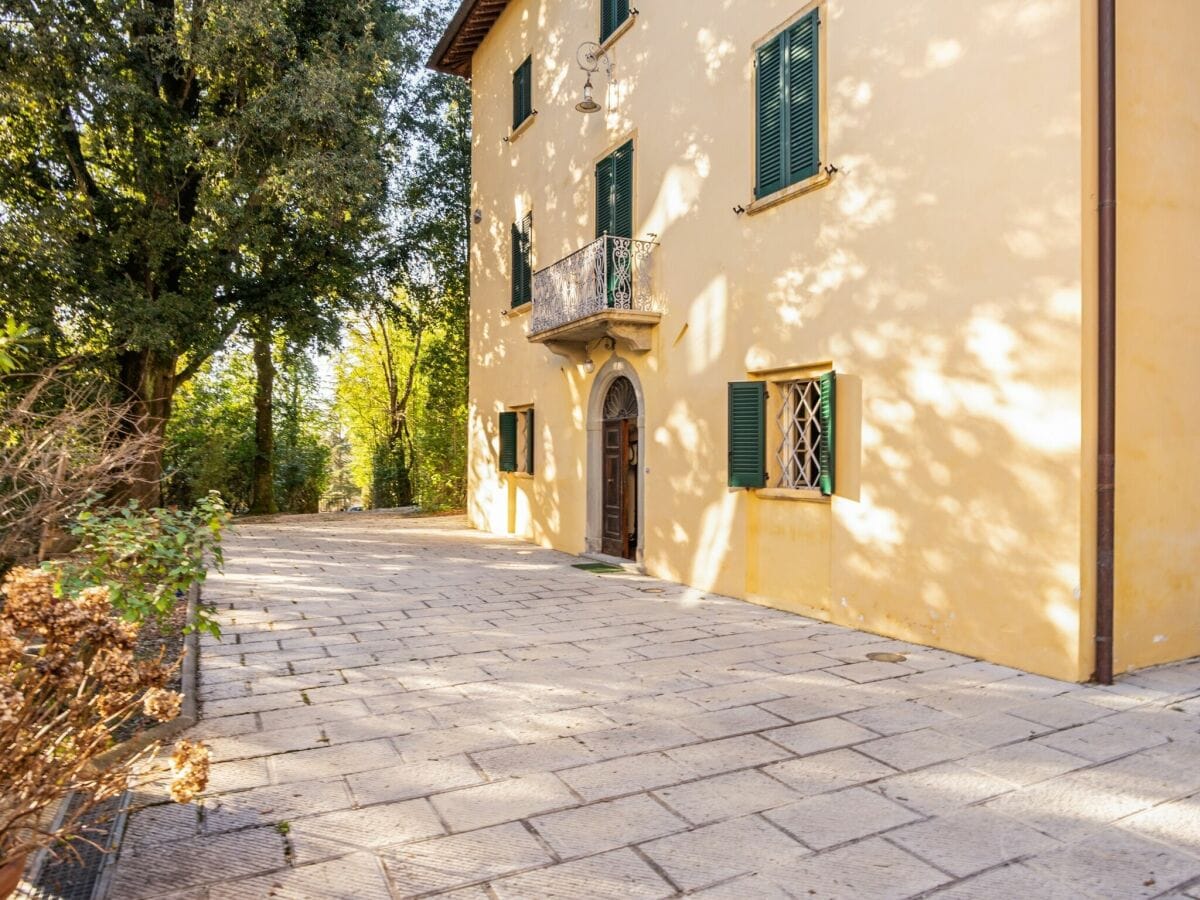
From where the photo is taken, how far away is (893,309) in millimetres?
6109

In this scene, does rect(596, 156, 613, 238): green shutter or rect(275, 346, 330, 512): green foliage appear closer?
rect(596, 156, 613, 238): green shutter

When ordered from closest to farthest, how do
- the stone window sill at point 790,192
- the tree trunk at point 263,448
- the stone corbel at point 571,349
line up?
the stone window sill at point 790,192
the stone corbel at point 571,349
the tree trunk at point 263,448

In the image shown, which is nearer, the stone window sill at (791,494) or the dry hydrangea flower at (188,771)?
the dry hydrangea flower at (188,771)

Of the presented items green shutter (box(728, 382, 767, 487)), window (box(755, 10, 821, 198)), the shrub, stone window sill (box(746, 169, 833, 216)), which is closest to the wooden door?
green shutter (box(728, 382, 767, 487))

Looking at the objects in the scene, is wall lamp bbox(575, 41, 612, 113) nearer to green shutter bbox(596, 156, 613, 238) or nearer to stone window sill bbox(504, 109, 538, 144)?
green shutter bbox(596, 156, 613, 238)

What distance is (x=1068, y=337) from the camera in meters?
4.93

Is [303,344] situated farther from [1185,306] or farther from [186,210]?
[1185,306]

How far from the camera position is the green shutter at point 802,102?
680 centimetres

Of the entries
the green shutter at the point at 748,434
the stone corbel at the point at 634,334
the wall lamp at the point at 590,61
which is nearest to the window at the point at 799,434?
the green shutter at the point at 748,434

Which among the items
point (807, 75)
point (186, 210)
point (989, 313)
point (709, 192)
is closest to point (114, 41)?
point (186, 210)

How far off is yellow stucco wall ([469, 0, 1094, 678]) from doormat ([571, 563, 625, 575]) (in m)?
0.49

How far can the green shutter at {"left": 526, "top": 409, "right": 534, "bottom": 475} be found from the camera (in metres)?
12.9

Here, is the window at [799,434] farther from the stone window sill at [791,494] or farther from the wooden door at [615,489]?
the wooden door at [615,489]

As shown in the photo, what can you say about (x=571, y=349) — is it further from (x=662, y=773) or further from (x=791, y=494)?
(x=662, y=773)
